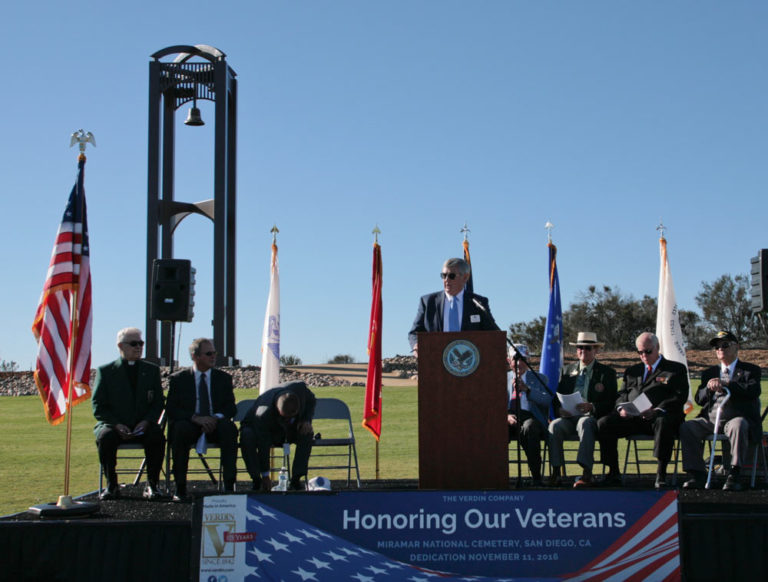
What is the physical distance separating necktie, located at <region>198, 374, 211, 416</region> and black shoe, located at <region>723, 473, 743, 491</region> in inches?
162

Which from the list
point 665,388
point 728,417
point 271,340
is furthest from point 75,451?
point 728,417

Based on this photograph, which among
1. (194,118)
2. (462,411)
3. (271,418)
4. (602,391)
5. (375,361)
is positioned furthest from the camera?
(194,118)

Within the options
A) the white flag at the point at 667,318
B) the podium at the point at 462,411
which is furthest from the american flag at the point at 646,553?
the white flag at the point at 667,318

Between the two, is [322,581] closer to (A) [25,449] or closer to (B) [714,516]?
(B) [714,516]

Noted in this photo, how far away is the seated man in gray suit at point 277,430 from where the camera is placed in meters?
6.25

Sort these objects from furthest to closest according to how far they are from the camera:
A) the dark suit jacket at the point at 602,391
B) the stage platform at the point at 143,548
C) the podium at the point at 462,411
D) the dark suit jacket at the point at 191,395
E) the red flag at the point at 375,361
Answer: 1. the red flag at the point at 375,361
2. the dark suit jacket at the point at 602,391
3. the dark suit jacket at the point at 191,395
4. the podium at the point at 462,411
5. the stage platform at the point at 143,548

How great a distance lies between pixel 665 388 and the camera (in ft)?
22.6

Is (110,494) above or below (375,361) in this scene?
below

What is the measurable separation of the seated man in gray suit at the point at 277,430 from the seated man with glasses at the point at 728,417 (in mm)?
3027

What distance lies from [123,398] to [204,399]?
638 millimetres

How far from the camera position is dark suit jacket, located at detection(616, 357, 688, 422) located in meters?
6.75

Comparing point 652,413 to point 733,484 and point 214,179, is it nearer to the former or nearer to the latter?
point 733,484

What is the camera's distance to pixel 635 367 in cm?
718

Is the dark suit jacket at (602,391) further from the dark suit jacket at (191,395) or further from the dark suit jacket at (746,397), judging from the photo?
the dark suit jacket at (191,395)
